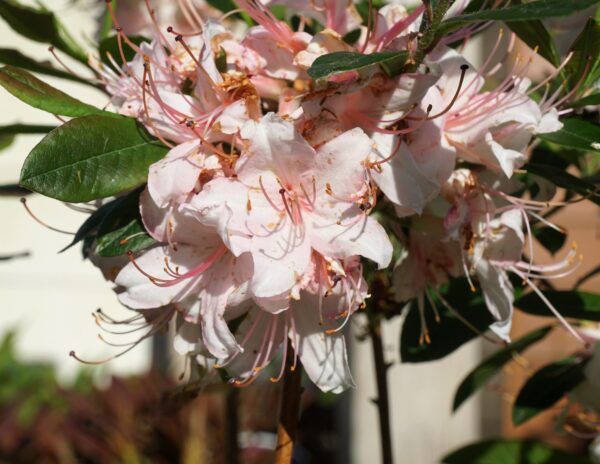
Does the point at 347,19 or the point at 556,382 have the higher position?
the point at 347,19

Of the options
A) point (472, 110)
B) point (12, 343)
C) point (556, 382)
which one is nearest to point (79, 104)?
point (472, 110)

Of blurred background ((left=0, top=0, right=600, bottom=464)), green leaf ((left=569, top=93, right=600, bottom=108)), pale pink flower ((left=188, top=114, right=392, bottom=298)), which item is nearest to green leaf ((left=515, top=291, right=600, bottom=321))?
green leaf ((left=569, top=93, right=600, bottom=108))

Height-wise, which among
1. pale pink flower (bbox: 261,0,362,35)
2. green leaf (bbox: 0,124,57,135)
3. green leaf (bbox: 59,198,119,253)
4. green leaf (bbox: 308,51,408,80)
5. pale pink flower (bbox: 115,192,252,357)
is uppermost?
pale pink flower (bbox: 261,0,362,35)

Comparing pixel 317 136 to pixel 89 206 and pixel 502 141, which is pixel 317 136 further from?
pixel 89 206

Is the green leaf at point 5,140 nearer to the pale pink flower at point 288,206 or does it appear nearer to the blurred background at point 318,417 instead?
the pale pink flower at point 288,206

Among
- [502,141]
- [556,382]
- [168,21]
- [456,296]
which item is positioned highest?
[168,21]

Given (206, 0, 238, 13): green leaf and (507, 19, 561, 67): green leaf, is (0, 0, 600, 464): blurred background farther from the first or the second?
(507, 19, 561, 67): green leaf
